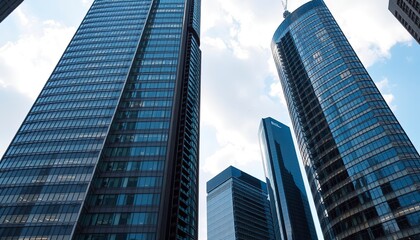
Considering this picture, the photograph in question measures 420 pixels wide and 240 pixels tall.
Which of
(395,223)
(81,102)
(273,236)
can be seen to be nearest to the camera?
(395,223)

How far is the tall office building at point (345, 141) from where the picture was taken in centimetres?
7154

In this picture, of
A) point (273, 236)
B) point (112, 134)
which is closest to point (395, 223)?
point (112, 134)

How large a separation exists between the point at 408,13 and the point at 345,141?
37200mm

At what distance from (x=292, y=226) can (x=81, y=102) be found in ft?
531

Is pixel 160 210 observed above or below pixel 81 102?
below

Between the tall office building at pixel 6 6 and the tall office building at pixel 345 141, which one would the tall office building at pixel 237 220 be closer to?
the tall office building at pixel 345 141

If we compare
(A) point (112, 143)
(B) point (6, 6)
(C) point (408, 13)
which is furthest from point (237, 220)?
(B) point (6, 6)

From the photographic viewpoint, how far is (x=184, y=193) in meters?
79.6

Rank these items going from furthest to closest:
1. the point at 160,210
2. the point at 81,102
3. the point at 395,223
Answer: the point at 81,102 → the point at 395,223 → the point at 160,210

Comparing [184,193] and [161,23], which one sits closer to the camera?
[184,193]

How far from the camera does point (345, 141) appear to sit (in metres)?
88.4

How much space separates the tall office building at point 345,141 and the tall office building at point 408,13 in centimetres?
1976

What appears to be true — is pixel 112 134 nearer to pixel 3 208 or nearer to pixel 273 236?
pixel 3 208

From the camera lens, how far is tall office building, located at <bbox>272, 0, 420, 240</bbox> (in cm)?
7154
